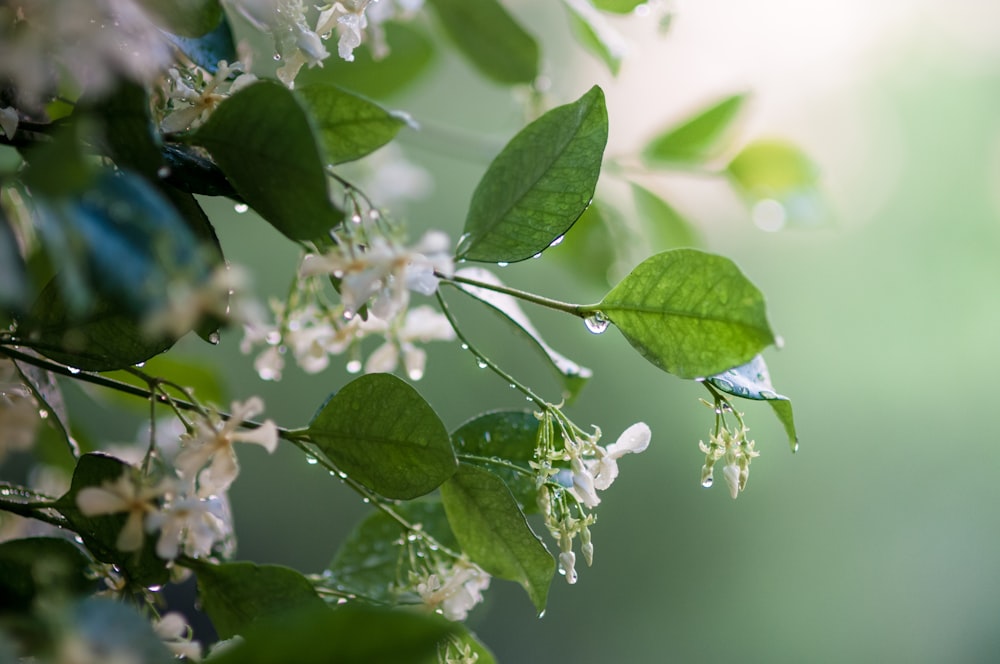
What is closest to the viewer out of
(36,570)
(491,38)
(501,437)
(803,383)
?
(36,570)

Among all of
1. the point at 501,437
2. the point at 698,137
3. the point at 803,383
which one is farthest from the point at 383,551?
the point at 803,383

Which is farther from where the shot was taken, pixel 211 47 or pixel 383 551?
pixel 383 551

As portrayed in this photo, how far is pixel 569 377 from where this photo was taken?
43 centimetres

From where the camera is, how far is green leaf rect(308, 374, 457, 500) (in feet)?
1.14

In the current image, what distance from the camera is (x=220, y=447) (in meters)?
0.33

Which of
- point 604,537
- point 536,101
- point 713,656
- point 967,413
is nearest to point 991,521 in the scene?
point 967,413

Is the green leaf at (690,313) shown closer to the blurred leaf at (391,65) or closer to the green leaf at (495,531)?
the green leaf at (495,531)

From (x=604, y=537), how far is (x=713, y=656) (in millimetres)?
344

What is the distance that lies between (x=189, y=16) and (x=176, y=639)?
24 cm

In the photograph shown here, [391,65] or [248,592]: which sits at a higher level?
[391,65]

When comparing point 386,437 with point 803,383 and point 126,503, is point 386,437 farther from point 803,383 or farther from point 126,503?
point 803,383

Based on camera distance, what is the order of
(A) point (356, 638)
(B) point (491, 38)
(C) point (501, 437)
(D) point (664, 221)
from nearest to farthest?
(A) point (356, 638) < (C) point (501, 437) < (B) point (491, 38) < (D) point (664, 221)

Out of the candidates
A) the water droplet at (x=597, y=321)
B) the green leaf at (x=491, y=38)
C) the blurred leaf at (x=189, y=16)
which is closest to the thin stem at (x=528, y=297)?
the water droplet at (x=597, y=321)

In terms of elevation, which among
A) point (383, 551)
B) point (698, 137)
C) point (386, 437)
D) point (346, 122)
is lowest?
point (383, 551)
